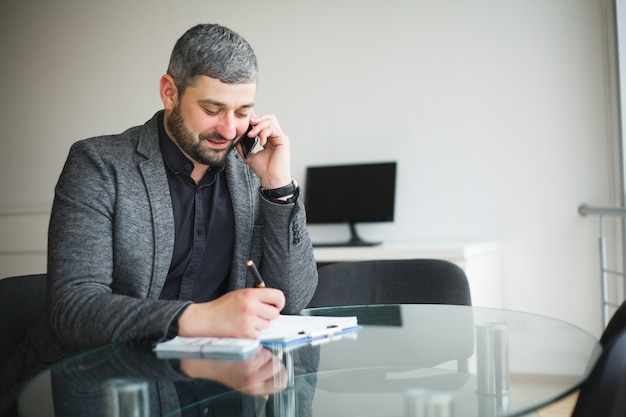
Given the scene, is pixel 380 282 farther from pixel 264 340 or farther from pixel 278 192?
pixel 264 340

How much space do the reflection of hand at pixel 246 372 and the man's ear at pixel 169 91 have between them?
797 mm

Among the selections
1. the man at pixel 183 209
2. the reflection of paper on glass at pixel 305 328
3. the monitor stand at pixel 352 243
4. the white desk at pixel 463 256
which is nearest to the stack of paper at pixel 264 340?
the reflection of paper on glass at pixel 305 328

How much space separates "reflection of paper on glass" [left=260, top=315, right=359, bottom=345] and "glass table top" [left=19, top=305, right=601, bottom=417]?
0.02 meters

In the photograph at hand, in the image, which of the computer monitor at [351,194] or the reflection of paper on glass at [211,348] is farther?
the computer monitor at [351,194]

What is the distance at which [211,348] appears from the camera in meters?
1.28

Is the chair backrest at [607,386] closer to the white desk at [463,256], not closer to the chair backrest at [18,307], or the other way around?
the chair backrest at [18,307]

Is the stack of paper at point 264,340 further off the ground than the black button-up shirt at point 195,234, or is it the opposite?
the black button-up shirt at point 195,234

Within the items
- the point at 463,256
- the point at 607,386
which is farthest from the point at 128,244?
the point at 463,256

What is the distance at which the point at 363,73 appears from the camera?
390cm

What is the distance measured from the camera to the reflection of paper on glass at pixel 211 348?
1.26 metres

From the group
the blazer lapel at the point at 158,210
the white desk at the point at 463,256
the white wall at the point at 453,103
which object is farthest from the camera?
the white wall at the point at 453,103

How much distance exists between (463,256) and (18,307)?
6.23 feet

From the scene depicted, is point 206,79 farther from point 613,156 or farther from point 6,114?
point 6,114

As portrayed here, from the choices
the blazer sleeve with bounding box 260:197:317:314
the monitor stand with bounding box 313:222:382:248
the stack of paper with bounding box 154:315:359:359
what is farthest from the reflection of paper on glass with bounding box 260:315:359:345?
the monitor stand with bounding box 313:222:382:248
